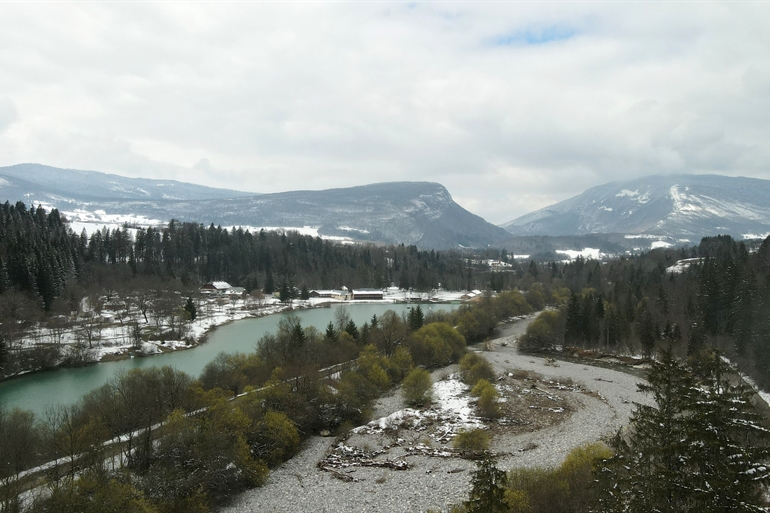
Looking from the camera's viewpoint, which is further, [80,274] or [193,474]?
[80,274]

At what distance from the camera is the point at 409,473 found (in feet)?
64.1

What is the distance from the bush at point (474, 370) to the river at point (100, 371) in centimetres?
1614

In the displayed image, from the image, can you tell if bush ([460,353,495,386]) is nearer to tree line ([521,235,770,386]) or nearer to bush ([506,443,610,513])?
tree line ([521,235,770,386])

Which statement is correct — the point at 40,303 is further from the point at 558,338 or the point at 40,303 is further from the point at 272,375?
the point at 558,338

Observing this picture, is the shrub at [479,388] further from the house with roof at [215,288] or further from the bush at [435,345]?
the house with roof at [215,288]

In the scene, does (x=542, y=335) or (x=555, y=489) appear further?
(x=542, y=335)

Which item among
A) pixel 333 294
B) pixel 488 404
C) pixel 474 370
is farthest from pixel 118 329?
pixel 333 294

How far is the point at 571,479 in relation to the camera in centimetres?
1576

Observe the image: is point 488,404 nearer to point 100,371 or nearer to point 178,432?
point 178,432

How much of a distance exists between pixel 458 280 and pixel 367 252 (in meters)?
27.5

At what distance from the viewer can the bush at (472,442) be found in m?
22.2

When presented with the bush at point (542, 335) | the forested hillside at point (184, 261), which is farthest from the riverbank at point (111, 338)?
the bush at point (542, 335)

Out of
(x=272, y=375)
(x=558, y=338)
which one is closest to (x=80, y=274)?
(x=272, y=375)

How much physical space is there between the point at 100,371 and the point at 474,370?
2899 cm
